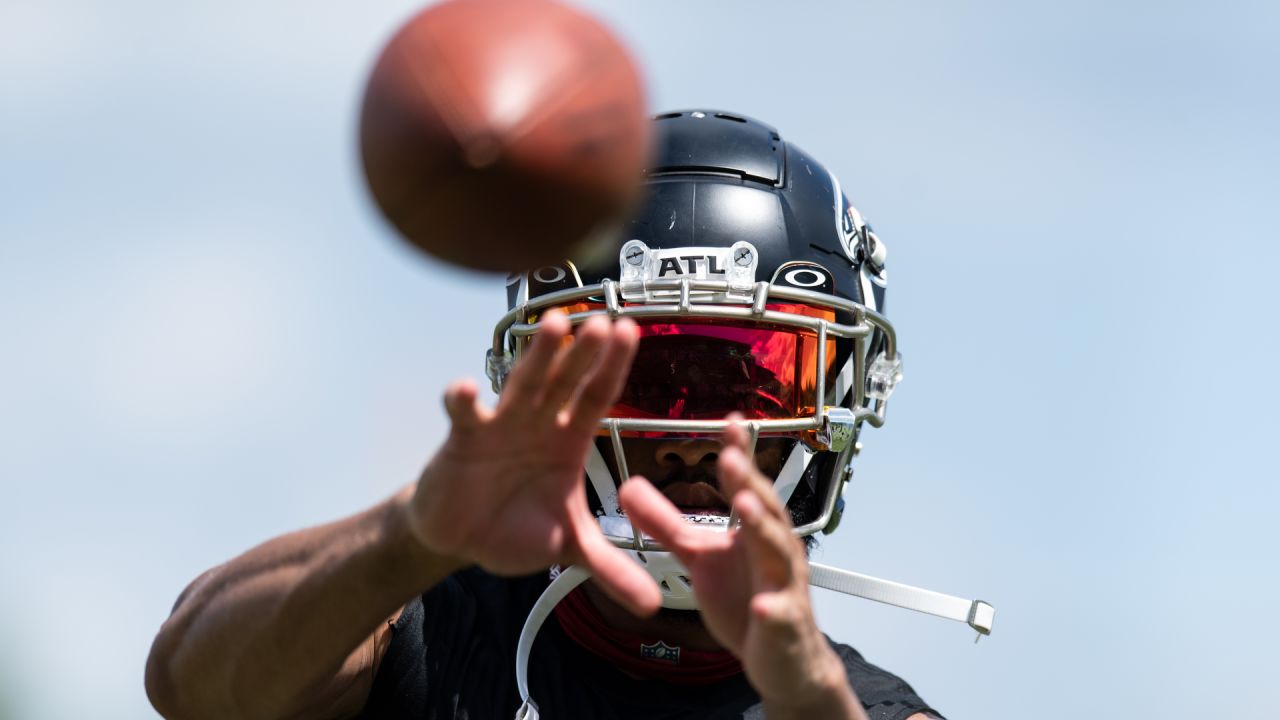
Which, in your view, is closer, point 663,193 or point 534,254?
point 534,254

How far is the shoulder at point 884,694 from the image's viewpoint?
3.55 metres

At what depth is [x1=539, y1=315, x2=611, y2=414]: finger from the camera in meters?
2.40

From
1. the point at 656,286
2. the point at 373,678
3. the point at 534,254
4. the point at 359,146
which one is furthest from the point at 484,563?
the point at 656,286

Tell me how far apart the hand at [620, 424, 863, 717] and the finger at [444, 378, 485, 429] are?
0.32 meters

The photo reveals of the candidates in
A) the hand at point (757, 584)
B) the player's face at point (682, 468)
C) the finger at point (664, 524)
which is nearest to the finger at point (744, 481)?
the hand at point (757, 584)

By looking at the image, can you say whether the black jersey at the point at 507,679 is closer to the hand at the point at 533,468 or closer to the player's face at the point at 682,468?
the player's face at the point at 682,468

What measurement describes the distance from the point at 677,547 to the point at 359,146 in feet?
3.10

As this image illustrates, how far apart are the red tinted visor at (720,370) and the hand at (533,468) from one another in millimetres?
1234

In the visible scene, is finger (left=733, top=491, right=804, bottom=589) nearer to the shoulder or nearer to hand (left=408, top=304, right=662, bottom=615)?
hand (left=408, top=304, right=662, bottom=615)

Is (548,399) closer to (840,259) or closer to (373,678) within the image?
(373,678)

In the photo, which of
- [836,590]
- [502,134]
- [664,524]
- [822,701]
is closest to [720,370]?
[836,590]

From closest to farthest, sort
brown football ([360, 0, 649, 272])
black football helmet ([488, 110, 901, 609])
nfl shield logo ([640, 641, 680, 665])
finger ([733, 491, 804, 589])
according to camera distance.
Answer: brown football ([360, 0, 649, 272]) → finger ([733, 491, 804, 589]) → nfl shield logo ([640, 641, 680, 665]) → black football helmet ([488, 110, 901, 609])

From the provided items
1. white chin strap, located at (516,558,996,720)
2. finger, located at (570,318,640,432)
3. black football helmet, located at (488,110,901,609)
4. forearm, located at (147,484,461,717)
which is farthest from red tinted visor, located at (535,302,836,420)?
finger, located at (570,318,640,432)

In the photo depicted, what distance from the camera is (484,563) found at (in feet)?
8.16
